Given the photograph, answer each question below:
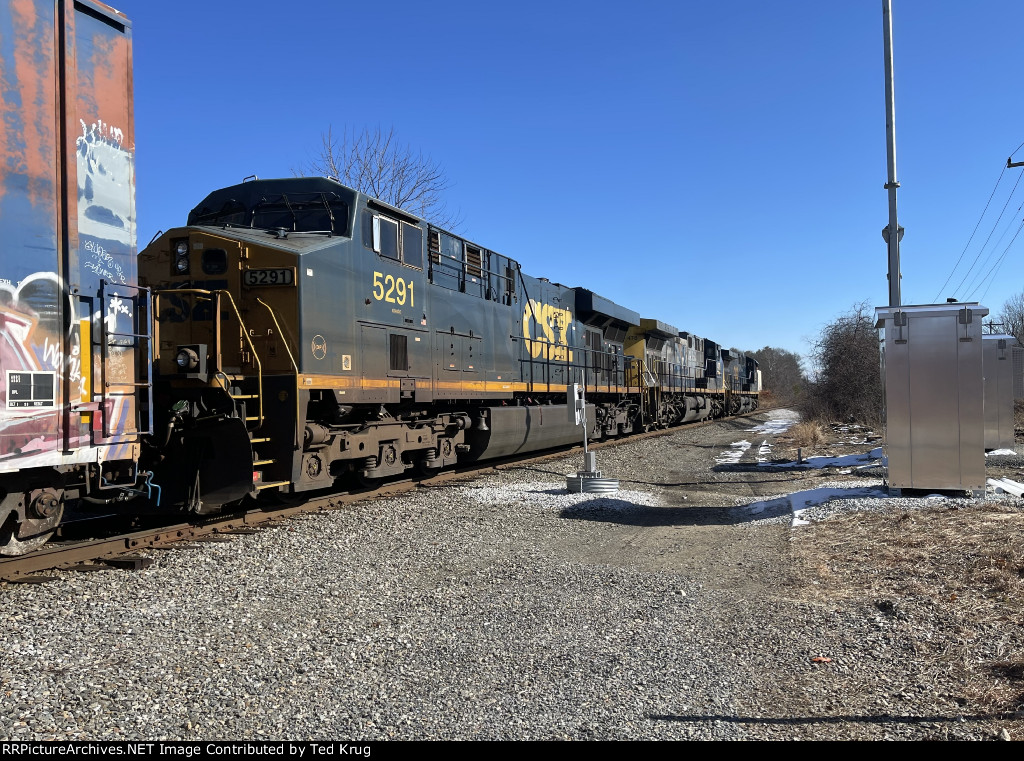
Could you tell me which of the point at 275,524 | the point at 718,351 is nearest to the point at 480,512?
the point at 275,524

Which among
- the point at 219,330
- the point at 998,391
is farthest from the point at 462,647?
the point at 998,391

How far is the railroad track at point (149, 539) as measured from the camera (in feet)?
18.6

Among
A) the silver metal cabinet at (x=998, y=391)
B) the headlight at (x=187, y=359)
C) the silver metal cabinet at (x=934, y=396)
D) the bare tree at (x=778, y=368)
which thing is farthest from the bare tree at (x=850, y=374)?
the bare tree at (x=778, y=368)

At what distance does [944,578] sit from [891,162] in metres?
8.66

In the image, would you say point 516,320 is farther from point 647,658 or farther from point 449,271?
point 647,658

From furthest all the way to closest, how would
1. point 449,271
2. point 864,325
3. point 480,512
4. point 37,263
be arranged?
point 864,325
point 449,271
point 480,512
point 37,263

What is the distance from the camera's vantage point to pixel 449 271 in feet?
36.7

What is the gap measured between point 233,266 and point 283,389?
1.50 meters

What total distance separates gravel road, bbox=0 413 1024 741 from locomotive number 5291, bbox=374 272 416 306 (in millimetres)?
3206

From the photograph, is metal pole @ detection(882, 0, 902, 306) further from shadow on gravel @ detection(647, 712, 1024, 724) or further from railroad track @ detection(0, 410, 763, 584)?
shadow on gravel @ detection(647, 712, 1024, 724)

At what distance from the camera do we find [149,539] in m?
6.59

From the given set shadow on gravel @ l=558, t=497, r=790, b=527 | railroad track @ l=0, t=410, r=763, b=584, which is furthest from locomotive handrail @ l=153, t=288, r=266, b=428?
shadow on gravel @ l=558, t=497, r=790, b=527

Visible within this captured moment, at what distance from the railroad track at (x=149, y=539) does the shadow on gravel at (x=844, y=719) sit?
477cm

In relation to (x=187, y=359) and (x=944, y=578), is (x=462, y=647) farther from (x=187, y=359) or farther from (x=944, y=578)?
(x=187, y=359)
